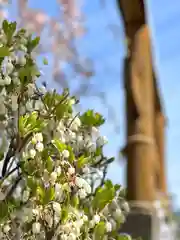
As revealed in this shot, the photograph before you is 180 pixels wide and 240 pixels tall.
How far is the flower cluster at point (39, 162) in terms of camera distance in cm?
96

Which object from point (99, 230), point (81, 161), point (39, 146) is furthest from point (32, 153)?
point (99, 230)

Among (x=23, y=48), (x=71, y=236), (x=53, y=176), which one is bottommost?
(x=71, y=236)

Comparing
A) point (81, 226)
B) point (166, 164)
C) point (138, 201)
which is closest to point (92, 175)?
point (81, 226)

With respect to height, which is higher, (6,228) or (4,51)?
(4,51)

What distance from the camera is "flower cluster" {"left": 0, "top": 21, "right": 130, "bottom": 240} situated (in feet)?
3.16

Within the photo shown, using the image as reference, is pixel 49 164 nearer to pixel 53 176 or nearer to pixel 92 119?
→ pixel 53 176

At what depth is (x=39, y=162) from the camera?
0.98 metres

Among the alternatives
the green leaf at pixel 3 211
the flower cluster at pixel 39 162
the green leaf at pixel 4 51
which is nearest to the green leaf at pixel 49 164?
the flower cluster at pixel 39 162

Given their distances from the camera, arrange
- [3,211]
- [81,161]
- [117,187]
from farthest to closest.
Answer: [117,187]
[81,161]
[3,211]

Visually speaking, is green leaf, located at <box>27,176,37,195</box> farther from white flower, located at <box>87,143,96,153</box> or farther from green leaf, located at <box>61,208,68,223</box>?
white flower, located at <box>87,143,96,153</box>

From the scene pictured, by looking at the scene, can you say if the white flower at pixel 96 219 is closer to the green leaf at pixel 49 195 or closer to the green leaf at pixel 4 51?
the green leaf at pixel 49 195

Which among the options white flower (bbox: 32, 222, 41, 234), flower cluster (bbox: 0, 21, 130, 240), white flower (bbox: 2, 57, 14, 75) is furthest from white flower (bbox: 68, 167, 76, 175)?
white flower (bbox: 2, 57, 14, 75)

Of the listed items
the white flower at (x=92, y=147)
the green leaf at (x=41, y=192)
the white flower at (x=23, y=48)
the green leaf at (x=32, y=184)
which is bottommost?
the green leaf at (x=41, y=192)

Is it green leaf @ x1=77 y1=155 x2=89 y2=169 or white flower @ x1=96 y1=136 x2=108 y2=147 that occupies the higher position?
white flower @ x1=96 y1=136 x2=108 y2=147
